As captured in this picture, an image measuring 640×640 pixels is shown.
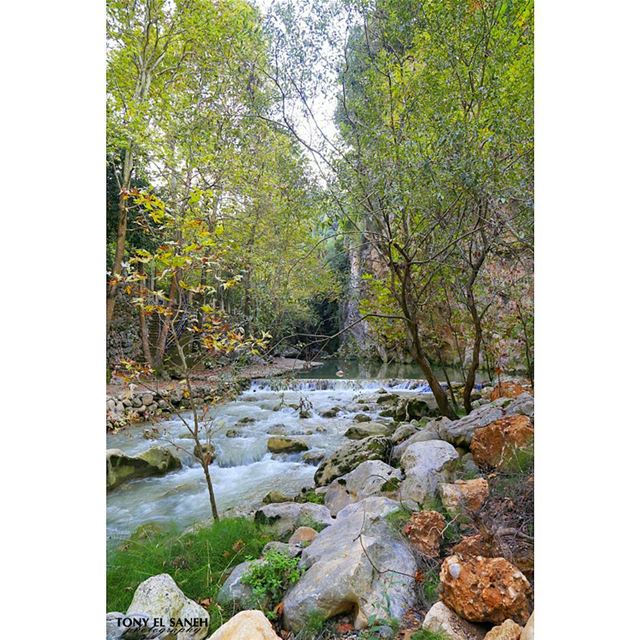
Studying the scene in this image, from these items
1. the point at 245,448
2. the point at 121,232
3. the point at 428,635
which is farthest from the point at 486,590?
the point at 121,232

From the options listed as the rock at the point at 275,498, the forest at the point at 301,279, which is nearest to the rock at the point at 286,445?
the forest at the point at 301,279

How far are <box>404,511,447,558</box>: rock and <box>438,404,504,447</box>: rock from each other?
19.5 inches

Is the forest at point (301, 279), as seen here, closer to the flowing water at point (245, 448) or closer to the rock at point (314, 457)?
the flowing water at point (245, 448)

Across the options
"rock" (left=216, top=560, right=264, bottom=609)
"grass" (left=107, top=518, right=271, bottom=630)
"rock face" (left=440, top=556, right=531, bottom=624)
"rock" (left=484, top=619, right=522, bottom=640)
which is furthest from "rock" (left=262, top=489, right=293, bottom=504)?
"rock" (left=484, top=619, right=522, bottom=640)

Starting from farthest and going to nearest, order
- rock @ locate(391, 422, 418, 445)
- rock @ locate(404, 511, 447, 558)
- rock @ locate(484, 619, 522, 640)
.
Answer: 1. rock @ locate(391, 422, 418, 445)
2. rock @ locate(404, 511, 447, 558)
3. rock @ locate(484, 619, 522, 640)

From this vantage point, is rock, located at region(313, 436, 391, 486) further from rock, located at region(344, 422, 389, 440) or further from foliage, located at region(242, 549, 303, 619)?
foliage, located at region(242, 549, 303, 619)

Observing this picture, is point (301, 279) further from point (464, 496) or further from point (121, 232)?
point (464, 496)

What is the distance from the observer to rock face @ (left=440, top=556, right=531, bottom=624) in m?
1.01

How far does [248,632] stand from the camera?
3.52ft

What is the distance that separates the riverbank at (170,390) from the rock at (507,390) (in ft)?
3.49
